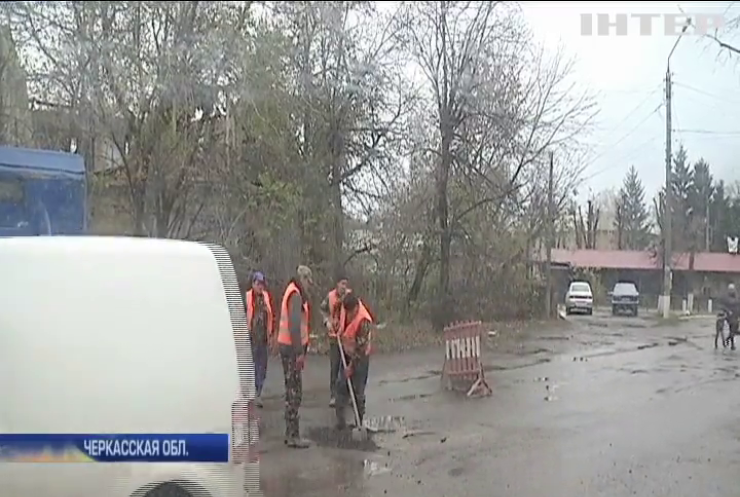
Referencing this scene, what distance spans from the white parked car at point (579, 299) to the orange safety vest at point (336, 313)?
1010 inches

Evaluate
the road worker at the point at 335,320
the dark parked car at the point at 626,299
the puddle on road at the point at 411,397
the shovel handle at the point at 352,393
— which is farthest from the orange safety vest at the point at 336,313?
the dark parked car at the point at 626,299

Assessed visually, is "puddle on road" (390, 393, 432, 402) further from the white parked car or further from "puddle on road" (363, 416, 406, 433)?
the white parked car

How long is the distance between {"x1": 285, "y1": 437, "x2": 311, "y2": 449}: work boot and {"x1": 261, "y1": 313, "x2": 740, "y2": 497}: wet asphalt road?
99 mm

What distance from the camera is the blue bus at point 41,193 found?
14000 mm

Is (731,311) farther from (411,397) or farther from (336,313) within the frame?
(336,313)

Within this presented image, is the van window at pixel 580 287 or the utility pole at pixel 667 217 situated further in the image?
the van window at pixel 580 287

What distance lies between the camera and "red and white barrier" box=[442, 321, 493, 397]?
13.6 m

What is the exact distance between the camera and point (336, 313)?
11.2 m

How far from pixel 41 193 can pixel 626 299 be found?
23020 millimetres

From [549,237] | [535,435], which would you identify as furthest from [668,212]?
[535,435]

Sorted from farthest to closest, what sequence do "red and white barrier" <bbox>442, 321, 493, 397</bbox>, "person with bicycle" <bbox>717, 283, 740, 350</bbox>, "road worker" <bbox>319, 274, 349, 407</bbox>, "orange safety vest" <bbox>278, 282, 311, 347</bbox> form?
"person with bicycle" <bbox>717, 283, 740, 350</bbox>
"red and white barrier" <bbox>442, 321, 493, 397</bbox>
"road worker" <bbox>319, 274, 349, 407</bbox>
"orange safety vest" <bbox>278, 282, 311, 347</bbox>

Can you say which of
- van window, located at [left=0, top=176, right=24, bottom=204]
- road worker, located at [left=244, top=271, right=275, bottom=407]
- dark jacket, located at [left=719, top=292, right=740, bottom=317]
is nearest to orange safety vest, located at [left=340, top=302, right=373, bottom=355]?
road worker, located at [left=244, top=271, right=275, bottom=407]

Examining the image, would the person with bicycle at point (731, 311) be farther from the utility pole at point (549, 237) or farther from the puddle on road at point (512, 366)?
the utility pole at point (549, 237)

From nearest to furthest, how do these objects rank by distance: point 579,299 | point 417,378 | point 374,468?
point 374,468
point 417,378
point 579,299
